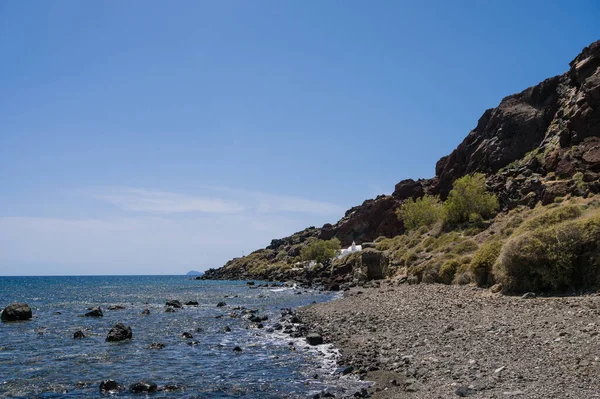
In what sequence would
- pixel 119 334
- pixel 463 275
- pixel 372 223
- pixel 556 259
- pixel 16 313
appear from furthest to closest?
pixel 372 223
pixel 16 313
pixel 463 275
pixel 119 334
pixel 556 259

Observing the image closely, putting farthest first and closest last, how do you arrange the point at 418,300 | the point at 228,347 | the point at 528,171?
the point at 528,171
the point at 418,300
the point at 228,347

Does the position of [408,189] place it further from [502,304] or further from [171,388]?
[171,388]

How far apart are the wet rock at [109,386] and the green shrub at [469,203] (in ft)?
153

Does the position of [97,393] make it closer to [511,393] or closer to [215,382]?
[215,382]

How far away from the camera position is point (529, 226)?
89.5ft

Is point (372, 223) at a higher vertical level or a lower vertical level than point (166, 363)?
higher

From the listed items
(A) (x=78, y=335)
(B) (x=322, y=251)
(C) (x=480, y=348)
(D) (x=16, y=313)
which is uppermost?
(B) (x=322, y=251)

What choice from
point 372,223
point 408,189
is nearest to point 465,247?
point 408,189

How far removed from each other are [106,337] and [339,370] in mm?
15664

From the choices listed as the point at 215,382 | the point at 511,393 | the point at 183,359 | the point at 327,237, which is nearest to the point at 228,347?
the point at 183,359

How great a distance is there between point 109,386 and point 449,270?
92.5 ft

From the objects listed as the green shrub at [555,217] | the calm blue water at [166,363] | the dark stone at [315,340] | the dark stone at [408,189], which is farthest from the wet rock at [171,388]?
the dark stone at [408,189]

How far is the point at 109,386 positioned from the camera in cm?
1412

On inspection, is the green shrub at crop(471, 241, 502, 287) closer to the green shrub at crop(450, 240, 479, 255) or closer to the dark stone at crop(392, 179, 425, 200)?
the green shrub at crop(450, 240, 479, 255)
